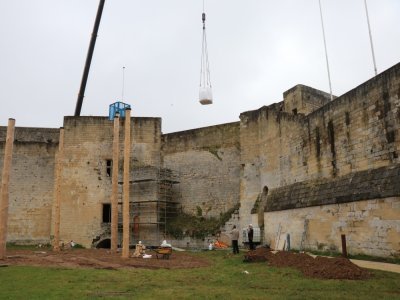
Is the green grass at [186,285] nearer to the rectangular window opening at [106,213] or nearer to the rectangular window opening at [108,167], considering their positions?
the rectangular window opening at [106,213]

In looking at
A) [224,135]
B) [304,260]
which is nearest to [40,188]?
[224,135]

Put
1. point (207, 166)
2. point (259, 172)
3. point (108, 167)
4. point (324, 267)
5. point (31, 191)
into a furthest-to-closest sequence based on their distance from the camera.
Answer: point (31, 191)
point (108, 167)
point (207, 166)
point (259, 172)
point (324, 267)

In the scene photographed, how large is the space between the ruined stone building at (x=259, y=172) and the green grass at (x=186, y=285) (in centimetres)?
350

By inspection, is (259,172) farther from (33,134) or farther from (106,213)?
(33,134)

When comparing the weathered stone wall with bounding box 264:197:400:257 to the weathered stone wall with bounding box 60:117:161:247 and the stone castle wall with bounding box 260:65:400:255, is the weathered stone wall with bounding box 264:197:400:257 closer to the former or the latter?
the stone castle wall with bounding box 260:65:400:255

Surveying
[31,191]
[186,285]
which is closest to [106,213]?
[31,191]

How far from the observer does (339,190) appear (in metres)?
13.0

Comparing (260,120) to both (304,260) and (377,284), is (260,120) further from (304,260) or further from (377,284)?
(377,284)

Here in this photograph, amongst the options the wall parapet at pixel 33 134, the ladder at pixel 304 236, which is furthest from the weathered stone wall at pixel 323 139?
the wall parapet at pixel 33 134

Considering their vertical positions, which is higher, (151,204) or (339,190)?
(151,204)

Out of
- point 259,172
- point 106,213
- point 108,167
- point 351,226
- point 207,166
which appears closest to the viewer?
point 351,226

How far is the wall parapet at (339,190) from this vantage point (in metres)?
10.9

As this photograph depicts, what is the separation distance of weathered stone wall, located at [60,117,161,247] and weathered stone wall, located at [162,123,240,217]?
1502 millimetres

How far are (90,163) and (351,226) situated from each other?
51.4 feet
